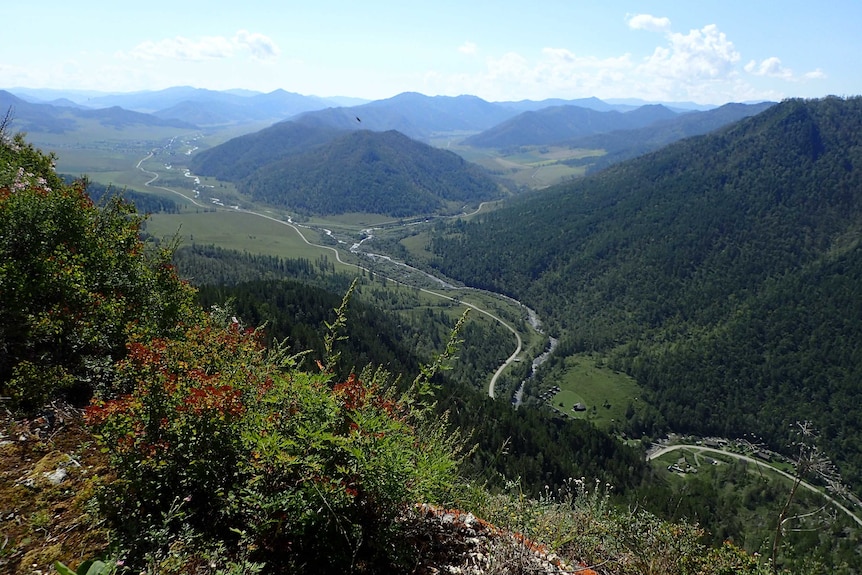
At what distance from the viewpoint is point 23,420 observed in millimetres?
8102

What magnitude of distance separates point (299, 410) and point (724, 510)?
10189 centimetres

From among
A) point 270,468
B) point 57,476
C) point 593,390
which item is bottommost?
point 593,390

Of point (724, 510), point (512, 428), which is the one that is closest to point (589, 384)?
point (724, 510)

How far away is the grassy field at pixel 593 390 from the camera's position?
140500 mm

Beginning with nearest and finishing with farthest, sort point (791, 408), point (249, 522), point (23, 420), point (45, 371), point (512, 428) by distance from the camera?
point (249, 522) → point (23, 420) → point (45, 371) → point (512, 428) → point (791, 408)

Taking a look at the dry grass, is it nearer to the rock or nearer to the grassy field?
the rock

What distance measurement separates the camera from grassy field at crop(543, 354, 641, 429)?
140500 mm

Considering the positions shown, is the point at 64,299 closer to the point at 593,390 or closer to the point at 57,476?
the point at 57,476

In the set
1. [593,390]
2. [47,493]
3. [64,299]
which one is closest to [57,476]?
[47,493]

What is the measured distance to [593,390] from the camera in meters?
152

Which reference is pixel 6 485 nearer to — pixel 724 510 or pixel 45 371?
pixel 45 371

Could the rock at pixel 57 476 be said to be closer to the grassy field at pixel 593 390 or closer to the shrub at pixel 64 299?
the shrub at pixel 64 299

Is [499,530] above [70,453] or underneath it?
underneath

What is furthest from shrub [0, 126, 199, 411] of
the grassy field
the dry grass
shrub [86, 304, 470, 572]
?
the grassy field
